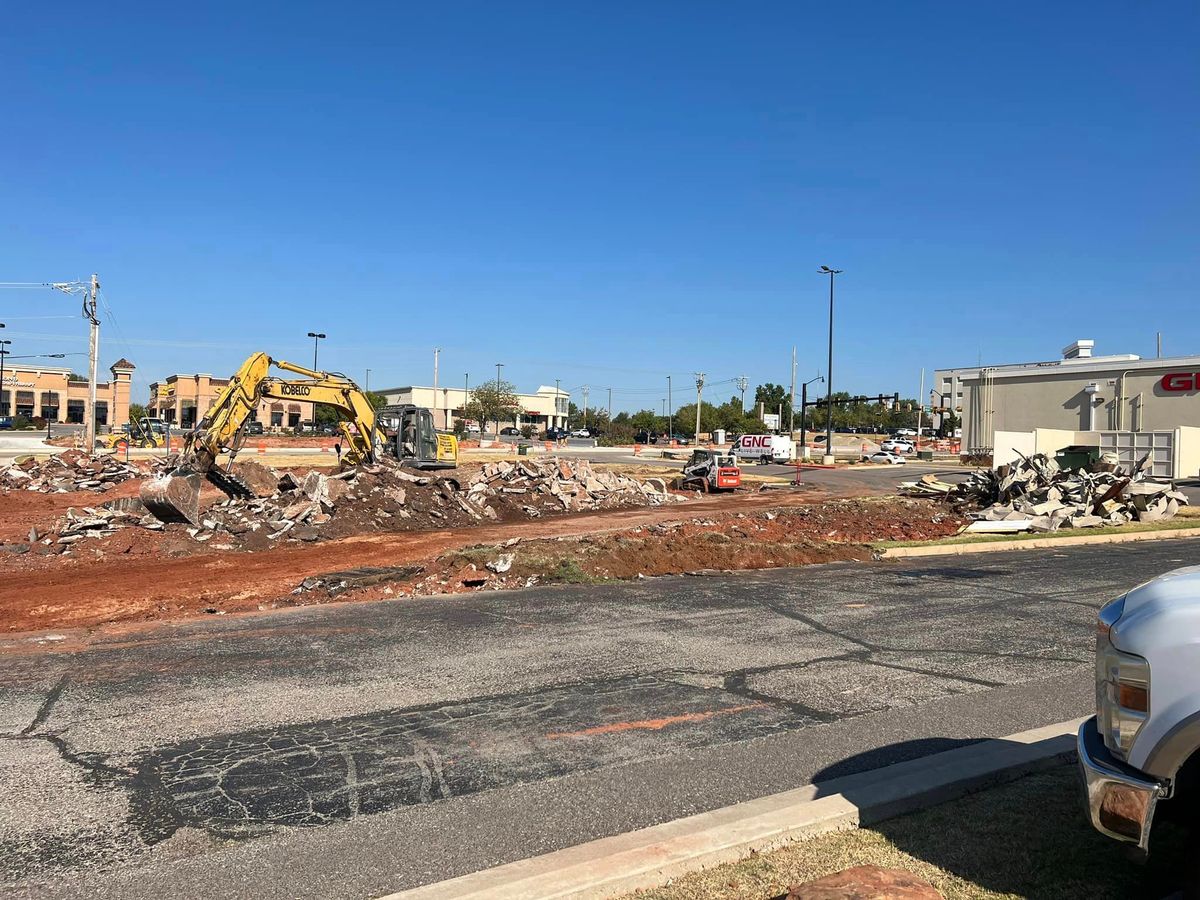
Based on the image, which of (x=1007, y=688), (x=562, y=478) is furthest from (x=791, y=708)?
(x=562, y=478)

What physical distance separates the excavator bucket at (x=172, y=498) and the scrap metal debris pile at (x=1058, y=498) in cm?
1814

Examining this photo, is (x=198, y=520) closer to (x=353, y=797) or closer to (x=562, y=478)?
(x=562, y=478)

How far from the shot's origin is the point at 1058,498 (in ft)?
75.4

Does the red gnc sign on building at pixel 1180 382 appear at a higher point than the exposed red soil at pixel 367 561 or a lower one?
higher

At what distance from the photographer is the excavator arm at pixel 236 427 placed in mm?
19391

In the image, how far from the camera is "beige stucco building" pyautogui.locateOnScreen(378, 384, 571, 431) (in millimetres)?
125375

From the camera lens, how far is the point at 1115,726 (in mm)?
3512

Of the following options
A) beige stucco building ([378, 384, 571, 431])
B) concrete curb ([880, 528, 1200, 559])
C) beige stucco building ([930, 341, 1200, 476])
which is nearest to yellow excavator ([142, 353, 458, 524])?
concrete curb ([880, 528, 1200, 559])

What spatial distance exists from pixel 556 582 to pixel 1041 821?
363 inches

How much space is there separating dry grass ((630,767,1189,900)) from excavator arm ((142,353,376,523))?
716 inches

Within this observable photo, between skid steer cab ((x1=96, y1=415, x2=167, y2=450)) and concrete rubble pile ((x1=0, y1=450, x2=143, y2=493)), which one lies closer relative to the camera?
concrete rubble pile ((x1=0, y1=450, x2=143, y2=493))

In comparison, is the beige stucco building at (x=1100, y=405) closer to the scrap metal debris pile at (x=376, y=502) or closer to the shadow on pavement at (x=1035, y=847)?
the scrap metal debris pile at (x=376, y=502)

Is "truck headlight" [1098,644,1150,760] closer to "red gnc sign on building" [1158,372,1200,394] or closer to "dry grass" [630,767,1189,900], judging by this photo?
"dry grass" [630,767,1189,900]

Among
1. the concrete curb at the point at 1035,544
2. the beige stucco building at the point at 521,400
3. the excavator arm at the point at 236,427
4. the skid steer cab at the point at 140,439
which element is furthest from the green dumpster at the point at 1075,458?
the beige stucco building at the point at 521,400
